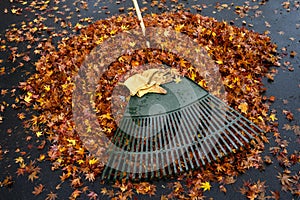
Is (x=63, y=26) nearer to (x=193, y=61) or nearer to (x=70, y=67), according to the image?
(x=70, y=67)

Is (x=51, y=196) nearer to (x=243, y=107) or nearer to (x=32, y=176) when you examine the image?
(x=32, y=176)

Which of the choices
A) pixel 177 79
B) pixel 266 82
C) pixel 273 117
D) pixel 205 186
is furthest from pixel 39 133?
pixel 266 82

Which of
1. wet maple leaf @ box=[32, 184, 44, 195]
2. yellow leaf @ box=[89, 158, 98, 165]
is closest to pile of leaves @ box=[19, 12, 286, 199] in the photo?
yellow leaf @ box=[89, 158, 98, 165]

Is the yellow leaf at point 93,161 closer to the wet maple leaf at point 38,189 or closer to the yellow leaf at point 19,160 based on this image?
the wet maple leaf at point 38,189

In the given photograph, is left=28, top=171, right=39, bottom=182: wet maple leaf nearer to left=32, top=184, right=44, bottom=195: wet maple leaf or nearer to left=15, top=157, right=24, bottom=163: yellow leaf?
left=32, top=184, right=44, bottom=195: wet maple leaf

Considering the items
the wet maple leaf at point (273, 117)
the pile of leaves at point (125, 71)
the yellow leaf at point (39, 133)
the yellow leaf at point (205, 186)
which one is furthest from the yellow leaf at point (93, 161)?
the wet maple leaf at point (273, 117)

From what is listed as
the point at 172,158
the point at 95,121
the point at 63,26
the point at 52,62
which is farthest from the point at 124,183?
the point at 63,26

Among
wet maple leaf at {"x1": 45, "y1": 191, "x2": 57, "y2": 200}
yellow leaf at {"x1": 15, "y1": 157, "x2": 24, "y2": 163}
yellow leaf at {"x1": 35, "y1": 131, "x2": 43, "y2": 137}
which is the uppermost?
yellow leaf at {"x1": 35, "y1": 131, "x2": 43, "y2": 137}
